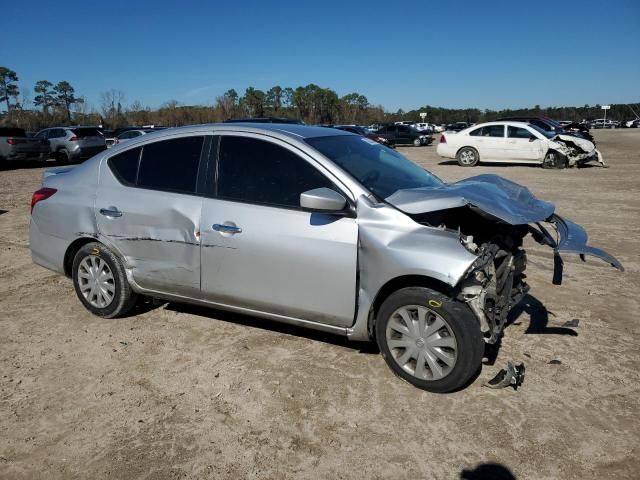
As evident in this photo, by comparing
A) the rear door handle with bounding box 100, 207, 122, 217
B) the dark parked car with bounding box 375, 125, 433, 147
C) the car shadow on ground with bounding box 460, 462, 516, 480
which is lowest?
the car shadow on ground with bounding box 460, 462, 516, 480

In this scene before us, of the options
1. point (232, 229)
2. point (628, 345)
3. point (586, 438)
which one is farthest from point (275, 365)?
point (628, 345)

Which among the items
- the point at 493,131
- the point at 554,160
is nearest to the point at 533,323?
the point at 554,160

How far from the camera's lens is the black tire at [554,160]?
17000 millimetres

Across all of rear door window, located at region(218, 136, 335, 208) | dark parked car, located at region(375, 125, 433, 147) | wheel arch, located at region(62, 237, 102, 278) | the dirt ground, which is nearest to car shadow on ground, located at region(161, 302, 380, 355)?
the dirt ground

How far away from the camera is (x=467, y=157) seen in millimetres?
18656

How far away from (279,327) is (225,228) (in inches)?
43.2

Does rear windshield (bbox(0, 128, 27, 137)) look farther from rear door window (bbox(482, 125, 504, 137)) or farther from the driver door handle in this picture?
the driver door handle

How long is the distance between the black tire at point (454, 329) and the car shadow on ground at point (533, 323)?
62cm

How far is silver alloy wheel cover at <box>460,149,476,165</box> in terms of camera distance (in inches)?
731

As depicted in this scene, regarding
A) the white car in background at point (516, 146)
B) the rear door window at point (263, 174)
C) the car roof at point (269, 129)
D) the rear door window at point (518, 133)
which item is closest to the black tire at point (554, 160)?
the white car in background at point (516, 146)

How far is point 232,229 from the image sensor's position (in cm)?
369

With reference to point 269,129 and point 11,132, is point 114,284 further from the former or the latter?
point 11,132

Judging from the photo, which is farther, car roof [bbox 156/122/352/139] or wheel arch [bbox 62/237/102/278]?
wheel arch [bbox 62/237/102/278]

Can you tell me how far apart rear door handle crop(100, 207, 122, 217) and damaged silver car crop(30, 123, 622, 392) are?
11 millimetres
